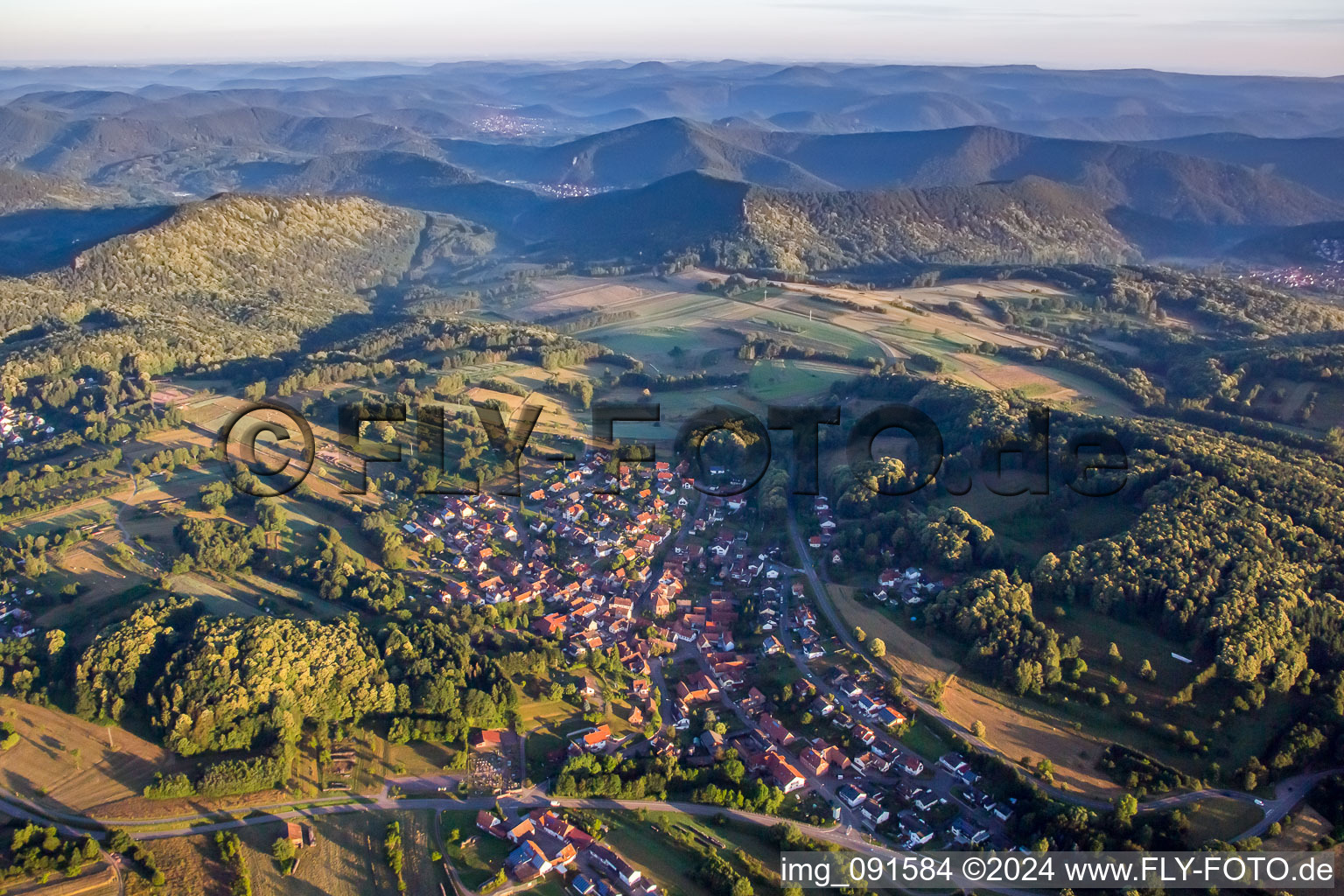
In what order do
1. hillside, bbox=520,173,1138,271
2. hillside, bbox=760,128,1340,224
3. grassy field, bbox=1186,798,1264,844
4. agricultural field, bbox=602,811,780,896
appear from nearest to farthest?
1. agricultural field, bbox=602,811,780,896
2. grassy field, bbox=1186,798,1264,844
3. hillside, bbox=520,173,1138,271
4. hillside, bbox=760,128,1340,224

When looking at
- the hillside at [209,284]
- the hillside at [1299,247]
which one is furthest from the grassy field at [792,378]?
the hillside at [1299,247]

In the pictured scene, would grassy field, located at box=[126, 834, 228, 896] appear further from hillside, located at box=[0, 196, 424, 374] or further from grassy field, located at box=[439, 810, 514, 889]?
hillside, located at box=[0, 196, 424, 374]

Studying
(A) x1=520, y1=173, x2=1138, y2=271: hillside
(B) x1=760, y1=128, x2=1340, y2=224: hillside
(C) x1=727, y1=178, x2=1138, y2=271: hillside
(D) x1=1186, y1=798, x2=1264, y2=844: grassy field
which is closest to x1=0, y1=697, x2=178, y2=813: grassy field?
(D) x1=1186, y1=798, x2=1264, y2=844: grassy field

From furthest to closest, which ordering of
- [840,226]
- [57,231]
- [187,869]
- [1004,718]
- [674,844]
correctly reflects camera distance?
[840,226] → [57,231] → [1004,718] → [674,844] → [187,869]

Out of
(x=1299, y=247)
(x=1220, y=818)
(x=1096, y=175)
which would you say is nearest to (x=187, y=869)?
(x=1220, y=818)

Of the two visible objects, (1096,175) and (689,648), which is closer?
(689,648)

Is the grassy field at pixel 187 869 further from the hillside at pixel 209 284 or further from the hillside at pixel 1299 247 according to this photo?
the hillside at pixel 1299 247

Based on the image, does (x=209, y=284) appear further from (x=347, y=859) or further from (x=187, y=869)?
(x=347, y=859)

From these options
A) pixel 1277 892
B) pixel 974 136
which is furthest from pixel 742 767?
pixel 974 136

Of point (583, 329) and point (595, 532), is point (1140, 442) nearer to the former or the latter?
point (595, 532)
